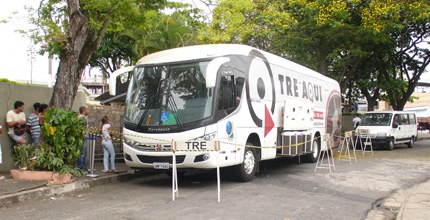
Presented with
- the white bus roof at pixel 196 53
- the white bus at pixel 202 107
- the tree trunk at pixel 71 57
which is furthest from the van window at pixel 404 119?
the tree trunk at pixel 71 57

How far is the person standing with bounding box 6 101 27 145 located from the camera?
996cm

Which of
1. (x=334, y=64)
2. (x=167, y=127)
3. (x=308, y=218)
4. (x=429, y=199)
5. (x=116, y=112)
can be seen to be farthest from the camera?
(x=334, y=64)

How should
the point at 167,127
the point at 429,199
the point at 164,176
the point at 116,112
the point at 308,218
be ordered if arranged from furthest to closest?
the point at 116,112, the point at 164,176, the point at 167,127, the point at 429,199, the point at 308,218

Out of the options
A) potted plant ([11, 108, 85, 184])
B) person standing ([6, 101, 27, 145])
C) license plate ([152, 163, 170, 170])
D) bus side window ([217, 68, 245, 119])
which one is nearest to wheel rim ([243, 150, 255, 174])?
bus side window ([217, 68, 245, 119])

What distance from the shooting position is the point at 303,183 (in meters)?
10.1

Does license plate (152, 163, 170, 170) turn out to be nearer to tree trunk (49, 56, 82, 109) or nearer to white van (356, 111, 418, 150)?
tree trunk (49, 56, 82, 109)

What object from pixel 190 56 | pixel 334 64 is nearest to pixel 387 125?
pixel 334 64

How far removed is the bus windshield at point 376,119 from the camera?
68.9 ft

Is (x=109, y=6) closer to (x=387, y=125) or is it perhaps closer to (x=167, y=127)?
(x=167, y=127)

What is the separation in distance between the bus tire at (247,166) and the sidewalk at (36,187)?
2.99 metres

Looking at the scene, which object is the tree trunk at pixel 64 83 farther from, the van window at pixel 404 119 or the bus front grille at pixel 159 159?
the van window at pixel 404 119

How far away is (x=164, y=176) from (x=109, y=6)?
15.0ft

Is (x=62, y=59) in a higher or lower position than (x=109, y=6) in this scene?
lower

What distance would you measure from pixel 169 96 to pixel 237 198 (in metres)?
2.71
